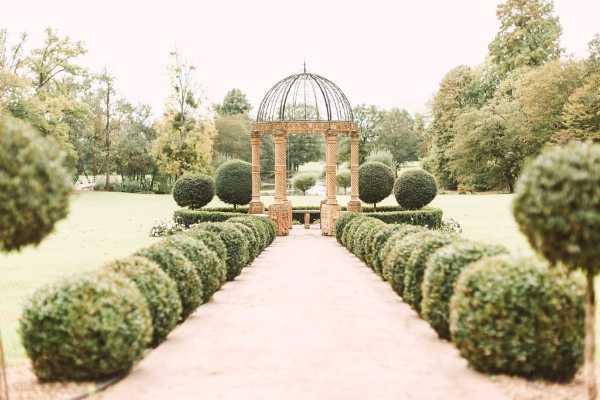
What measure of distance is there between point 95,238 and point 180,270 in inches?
571

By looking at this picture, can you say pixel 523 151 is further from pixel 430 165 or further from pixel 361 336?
pixel 361 336

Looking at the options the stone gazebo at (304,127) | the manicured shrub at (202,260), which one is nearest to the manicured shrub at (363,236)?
the manicured shrub at (202,260)

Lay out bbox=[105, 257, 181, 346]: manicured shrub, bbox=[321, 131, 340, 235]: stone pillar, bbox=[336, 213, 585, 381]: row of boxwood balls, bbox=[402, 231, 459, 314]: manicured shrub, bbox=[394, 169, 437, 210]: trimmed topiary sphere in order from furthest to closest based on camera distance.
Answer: bbox=[394, 169, 437, 210]: trimmed topiary sphere → bbox=[321, 131, 340, 235]: stone pillar → bbox=[402, 231, 459, 314]: manicured shrub → bbox=[105, 257, 181, 346]: manicured shrub → bbox=[336, 213, 585, 381]: row of boxwood balls

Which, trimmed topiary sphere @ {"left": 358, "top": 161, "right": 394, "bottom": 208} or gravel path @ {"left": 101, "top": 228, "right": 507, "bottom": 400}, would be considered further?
trimmed topiary sphere @ {"left": 358, "top": 161, "right": 394, "bottom": 208}

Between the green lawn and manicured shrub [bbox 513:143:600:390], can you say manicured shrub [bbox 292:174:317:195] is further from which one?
manicured shrub [bbox 513:143:600:390]

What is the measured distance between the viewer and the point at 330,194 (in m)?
22.3

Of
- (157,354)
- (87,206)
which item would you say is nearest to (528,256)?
(157,354)

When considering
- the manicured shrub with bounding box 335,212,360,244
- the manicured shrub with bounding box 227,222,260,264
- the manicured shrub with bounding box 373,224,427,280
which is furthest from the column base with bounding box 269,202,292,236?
the manicured shrub with bounding box 373,224,427,280

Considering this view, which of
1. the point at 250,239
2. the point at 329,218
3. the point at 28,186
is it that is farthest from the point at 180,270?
the point at 329,218

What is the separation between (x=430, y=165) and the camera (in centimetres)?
5512

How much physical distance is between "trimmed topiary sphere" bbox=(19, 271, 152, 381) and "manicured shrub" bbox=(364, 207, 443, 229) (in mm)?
16183

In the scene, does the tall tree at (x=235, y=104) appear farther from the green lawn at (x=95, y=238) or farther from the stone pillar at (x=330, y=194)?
the stone pillar at (x=330, y=194)

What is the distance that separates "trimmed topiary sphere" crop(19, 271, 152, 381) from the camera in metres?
5.39

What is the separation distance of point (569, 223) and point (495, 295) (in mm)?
1136
